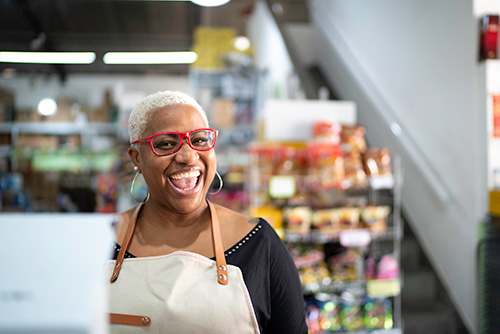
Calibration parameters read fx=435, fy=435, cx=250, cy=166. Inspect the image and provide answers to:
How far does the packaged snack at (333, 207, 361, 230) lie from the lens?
323 centimetres

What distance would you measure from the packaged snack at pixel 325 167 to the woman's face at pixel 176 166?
7.39ft

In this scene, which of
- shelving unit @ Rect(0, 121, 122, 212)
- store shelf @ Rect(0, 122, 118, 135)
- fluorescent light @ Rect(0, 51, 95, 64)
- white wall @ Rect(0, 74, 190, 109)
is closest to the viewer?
fluorescent light @ Rect(0, 51, 95, 64)

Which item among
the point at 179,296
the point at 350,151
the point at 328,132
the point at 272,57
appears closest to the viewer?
the point at 179,296

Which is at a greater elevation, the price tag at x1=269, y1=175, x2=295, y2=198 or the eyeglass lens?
the eyeglass lens

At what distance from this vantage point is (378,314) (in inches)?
128

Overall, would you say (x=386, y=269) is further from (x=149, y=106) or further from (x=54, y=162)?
(x=54, y=162)

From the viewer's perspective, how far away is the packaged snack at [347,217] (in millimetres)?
3230

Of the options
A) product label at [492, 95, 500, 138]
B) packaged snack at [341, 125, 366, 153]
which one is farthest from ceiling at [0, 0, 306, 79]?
product label at [492, 95, 500, 138]

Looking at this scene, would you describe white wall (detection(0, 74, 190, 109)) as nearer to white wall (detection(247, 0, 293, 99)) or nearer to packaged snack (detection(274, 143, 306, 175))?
white wall (detection(247, 0, 293, 99))

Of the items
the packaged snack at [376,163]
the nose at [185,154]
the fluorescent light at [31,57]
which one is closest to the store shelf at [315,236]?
the packaged snack at [376,163]

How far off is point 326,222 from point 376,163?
624 mm

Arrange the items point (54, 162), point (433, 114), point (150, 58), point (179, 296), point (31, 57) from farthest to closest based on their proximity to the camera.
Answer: point (150, 58) < point (54, 162) < point (433, 114) < point (31, 57) < point (179, 296)

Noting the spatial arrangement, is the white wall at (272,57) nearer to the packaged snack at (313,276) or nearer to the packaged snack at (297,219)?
the packaged snack at (297,219)

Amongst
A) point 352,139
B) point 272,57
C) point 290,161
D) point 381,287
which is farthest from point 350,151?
point 272,57
